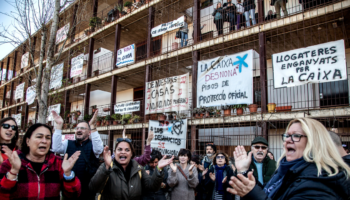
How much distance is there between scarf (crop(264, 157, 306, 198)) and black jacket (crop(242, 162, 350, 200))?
8 centimetres

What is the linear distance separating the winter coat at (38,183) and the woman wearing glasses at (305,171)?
1.83m

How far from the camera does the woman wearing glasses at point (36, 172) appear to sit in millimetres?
2252

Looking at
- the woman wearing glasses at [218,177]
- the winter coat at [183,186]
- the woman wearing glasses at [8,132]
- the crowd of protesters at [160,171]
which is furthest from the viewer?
the winter coat at [183,186]

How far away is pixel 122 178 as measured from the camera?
9.78 ft

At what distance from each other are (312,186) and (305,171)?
13cm

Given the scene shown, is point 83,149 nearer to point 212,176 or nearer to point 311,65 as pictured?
point 212,176

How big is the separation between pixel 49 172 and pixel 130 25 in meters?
13.7

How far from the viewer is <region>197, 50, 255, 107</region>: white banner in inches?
328

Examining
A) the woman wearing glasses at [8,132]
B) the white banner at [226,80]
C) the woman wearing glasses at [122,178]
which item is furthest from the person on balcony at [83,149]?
the white banner at [226,80]

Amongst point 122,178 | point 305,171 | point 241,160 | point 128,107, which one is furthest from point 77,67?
point 305,171

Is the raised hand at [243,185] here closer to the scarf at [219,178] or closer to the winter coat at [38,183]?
the winter coat at [38,183]

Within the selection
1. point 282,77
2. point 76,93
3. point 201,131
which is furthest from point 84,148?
point 76,93

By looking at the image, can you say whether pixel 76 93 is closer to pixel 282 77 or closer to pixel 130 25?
pixel 130 25

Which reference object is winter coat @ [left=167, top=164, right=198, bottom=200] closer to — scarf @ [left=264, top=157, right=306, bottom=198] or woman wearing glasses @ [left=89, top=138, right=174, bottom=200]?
woman wearing glasses @ [left=89, top=138, right=174, bottom=200]
